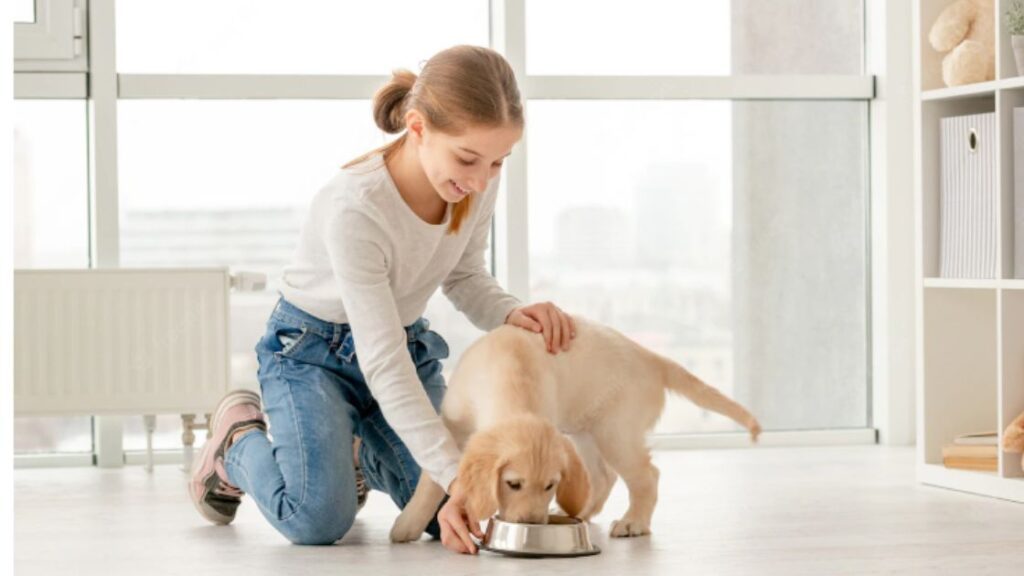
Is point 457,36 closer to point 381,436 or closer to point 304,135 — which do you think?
point 304,135

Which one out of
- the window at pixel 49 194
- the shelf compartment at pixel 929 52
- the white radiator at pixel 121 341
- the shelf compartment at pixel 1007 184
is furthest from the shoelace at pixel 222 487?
the shelf compartment at pixel 929 52

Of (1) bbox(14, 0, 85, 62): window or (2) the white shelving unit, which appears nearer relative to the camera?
(2) the white shelving unit

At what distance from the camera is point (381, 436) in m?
2.46

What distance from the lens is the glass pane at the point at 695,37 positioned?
3.84 m

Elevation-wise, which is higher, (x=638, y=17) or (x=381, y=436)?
(x=638, y=17)

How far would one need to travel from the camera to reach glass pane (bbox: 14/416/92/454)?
364cm

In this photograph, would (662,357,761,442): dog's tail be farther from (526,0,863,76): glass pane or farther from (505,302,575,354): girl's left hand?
(526,0,863,76): glass pane

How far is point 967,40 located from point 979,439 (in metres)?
0.86

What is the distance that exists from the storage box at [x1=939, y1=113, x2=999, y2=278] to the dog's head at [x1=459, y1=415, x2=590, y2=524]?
4.06 feet

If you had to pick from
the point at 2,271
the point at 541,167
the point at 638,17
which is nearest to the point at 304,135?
the point at 541,167

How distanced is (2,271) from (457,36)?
2.81 metres

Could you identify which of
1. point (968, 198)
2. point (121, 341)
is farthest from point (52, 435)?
point (968, 198)

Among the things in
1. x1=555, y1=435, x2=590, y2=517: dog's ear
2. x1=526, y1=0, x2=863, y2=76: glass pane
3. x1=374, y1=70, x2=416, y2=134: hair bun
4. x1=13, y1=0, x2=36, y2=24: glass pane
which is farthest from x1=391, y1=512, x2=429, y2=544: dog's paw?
x1=13, y1=0, x2=36, y2=24: glass pane

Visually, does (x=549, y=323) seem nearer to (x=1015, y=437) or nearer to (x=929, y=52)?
(x=1015, y=437)
